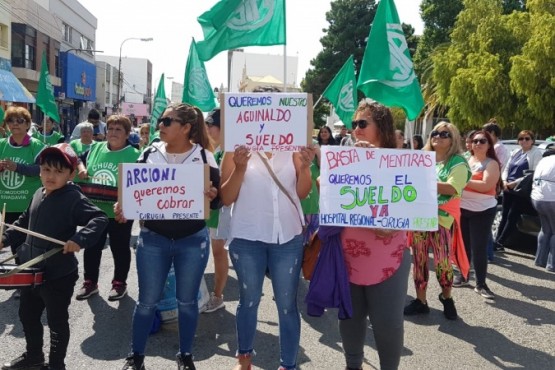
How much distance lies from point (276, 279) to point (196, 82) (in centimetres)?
341

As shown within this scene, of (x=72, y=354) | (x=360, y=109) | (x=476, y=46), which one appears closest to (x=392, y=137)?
(x=360, y=109)

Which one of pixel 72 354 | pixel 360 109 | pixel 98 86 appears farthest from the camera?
pixel 98 86

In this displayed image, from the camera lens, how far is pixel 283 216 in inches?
134

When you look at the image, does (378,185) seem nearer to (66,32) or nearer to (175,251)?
(175,251)

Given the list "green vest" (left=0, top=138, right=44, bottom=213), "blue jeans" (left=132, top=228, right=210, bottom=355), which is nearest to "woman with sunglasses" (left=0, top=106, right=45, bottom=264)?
"green vest" (left=0, top=138, right=44, bottom=213)

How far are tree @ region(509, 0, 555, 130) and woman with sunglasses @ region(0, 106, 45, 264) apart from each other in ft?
61.3

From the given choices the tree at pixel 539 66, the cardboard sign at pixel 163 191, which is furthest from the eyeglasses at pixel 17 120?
the tree at pixel 539 66

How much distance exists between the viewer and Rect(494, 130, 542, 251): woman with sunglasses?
809cm

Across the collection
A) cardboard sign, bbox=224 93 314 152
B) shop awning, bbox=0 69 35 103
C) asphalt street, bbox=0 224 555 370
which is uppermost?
shop awning, bbox=0 69 35 103

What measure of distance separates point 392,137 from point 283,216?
850 millimetres

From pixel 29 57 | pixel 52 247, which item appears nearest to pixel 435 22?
pixel 29 57

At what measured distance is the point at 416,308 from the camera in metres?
5.14

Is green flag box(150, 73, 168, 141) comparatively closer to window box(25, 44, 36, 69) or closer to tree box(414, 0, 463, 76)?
window box(25, 44, 36, 69)

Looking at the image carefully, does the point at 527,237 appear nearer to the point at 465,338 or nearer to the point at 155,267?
the point at 465,338
